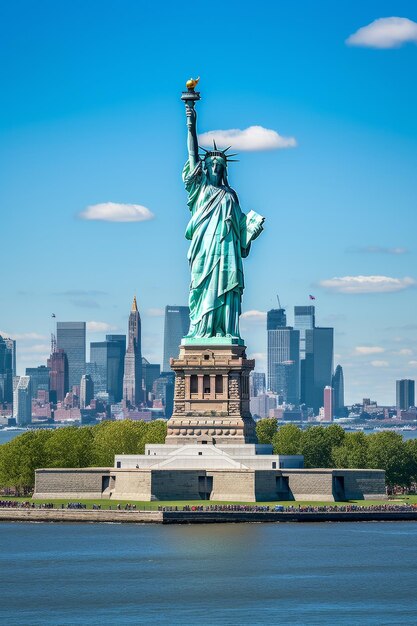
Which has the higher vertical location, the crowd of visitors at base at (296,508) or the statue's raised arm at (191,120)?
the statue's raised arm at (191,120)

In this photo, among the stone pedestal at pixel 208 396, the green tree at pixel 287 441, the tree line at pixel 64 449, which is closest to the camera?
the stone pedestal at pixel 208 396

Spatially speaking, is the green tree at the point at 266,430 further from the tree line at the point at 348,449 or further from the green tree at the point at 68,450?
the green tree at the point at 68,450

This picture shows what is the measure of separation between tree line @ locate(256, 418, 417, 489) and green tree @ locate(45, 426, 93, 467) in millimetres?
18286

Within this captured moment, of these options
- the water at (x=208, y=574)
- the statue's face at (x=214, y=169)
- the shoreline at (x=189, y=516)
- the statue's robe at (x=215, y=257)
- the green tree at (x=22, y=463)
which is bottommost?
the water at (x=208, y=574)

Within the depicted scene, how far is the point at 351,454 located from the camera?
16188 cm

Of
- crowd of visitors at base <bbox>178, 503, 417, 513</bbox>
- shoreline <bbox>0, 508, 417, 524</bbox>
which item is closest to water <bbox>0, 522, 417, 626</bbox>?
shoreline <bbox>0, 508, 417, 524</bbox>

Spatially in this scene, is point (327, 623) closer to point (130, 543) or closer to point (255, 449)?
point (130, 543)

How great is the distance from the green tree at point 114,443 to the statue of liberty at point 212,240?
480 inches

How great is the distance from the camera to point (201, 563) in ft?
354

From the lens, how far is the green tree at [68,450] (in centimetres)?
14888

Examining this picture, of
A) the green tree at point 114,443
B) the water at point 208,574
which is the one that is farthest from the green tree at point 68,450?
the water at point 208,574

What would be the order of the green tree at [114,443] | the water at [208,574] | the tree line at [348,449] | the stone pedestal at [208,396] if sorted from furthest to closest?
1. the tree line at [348,449]
2. the green tree at [114,443]
3. the stone pedestal at [208,396]
4. the water at [208,574]

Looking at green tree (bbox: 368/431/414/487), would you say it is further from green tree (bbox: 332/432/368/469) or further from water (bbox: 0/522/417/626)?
water (bbox: 0/522/417/626)

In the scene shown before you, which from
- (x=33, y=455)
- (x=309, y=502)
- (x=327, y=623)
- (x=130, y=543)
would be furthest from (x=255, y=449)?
(x=327, y=623)
